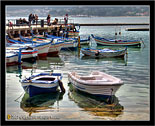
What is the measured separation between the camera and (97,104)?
639 inches

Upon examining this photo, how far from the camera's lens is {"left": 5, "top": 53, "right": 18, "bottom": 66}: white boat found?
27.9 metres

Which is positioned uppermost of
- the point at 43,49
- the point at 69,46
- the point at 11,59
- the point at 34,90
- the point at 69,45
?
the point at 69,45

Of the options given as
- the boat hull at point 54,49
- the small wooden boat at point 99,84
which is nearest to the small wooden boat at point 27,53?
the boat hull at point 54,49

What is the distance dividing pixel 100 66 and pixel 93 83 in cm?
1244

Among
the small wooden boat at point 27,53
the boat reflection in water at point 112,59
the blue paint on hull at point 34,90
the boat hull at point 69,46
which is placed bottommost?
the blue paint on hull at point 34,90

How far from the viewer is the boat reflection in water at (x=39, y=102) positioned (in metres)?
15.5

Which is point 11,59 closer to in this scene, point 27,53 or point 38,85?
point 27,53

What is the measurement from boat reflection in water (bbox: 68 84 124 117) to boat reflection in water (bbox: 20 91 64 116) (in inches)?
34.1

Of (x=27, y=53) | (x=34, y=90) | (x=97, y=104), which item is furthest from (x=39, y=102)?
(x=27, y=53)

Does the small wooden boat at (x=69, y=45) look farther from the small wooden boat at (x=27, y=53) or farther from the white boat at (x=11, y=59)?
the white boat at (x=11, y=59)

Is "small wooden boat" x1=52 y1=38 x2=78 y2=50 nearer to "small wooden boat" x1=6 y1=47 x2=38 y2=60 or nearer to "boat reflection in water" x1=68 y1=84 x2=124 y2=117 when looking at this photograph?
"small wooden boat" x1=6 y1=47 x2=38 y2=60

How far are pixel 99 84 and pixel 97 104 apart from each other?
101cm

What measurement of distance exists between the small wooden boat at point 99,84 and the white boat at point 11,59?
11.0 metres

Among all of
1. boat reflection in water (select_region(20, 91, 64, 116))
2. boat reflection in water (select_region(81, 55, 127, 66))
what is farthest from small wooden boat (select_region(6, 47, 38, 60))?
boat reflection in water (select_region(20, 91, 64, 116))
